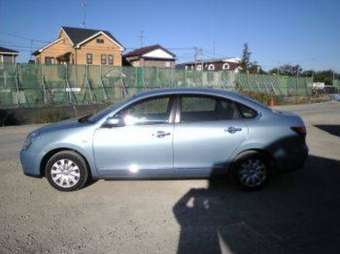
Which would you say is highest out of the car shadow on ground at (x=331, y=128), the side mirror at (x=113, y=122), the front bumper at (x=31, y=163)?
the side mirror at (x=113, y=122)

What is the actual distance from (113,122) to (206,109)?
1.47 meters

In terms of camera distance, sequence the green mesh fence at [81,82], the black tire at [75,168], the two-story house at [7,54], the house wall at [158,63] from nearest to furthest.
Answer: the black tire at [75,168] → the green mesh fence at [81,82] → the two-story house at [7,54] → the house wall at [158,63]

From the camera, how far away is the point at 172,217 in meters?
5.24

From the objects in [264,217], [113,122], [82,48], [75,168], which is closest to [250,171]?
[264,217]

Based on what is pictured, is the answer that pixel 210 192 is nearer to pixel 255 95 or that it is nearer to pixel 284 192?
pixel 284 192

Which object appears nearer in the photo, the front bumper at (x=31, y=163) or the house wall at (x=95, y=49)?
the front bumper at (x=31, y=163)

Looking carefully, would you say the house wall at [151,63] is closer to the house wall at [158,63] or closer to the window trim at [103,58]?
the house wall at [158,63]

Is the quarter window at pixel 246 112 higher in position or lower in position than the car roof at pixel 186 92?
lower

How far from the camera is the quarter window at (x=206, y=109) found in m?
6.27

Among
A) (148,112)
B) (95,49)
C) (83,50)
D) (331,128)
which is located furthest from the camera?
(95,49)

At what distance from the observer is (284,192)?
6.32m

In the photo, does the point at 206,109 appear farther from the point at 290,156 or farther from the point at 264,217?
the point at 264,217

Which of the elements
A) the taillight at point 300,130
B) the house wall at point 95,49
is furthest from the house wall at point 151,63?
the taillight at point 300,130

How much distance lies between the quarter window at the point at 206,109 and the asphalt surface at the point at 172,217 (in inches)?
45.6
